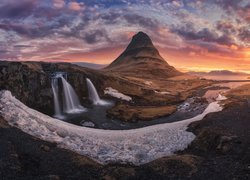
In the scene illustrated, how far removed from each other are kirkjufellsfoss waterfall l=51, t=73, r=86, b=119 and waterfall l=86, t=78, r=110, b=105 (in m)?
7.50

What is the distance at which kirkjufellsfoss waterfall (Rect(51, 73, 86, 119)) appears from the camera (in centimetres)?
8561

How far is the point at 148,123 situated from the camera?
77.1 m

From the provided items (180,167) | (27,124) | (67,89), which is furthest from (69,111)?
(180,167)

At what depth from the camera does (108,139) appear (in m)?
58.7

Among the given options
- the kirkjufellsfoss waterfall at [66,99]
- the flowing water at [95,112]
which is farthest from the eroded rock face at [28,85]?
the flowing water at [95,112]

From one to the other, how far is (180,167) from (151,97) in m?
83.4

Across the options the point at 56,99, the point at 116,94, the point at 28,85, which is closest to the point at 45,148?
the point at 28,85

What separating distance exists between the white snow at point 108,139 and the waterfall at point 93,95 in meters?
35.8

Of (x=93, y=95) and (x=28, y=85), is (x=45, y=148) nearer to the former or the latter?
(x=28, y=85)

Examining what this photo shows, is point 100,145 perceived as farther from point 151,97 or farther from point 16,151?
point 151,97

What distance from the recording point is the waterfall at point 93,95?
102 m

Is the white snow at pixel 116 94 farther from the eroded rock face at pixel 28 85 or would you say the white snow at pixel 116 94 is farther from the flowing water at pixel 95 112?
the eroded rock face at pixel 28 85

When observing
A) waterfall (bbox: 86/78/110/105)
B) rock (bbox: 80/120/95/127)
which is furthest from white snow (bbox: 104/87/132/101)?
rock (bbox: 80/120/95/127)

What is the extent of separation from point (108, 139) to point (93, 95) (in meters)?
48.6
